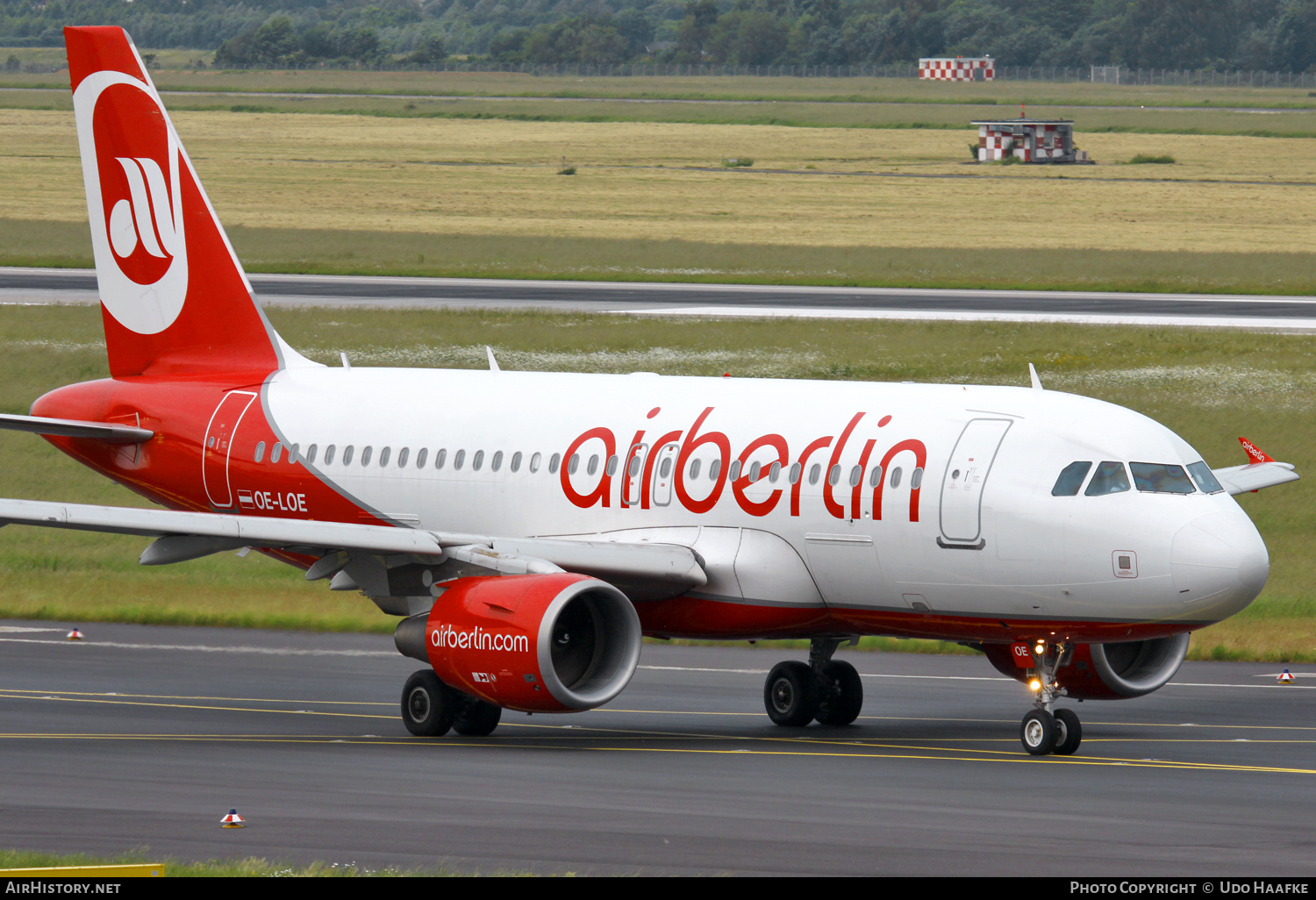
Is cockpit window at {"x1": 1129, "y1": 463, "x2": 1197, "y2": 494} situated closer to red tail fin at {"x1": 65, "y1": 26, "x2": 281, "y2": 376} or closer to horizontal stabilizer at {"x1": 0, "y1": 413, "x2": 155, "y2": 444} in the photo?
red tail fin at {"x1": 65, "y1": 26, "x2": 281, "y2": 376}

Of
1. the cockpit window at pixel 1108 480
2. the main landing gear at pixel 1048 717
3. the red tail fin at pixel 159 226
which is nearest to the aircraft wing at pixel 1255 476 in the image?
Result: the cockpit window at pixel 1108 480

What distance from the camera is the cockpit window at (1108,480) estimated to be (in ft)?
83.8

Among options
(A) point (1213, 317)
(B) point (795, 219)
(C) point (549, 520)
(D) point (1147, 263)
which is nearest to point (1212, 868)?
(C) point (549, 520)

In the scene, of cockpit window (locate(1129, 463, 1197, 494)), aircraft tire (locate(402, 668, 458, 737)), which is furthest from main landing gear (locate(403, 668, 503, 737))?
cockpit window (locate(1129, 463, 1197, 494))

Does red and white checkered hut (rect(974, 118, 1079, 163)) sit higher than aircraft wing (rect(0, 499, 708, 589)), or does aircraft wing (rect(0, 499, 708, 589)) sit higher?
red and white checkered hut (rect(974, 118, 1079, 163))

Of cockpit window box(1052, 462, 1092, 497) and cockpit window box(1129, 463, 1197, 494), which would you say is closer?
cockpit window box(1129, 463, 1197, 494)

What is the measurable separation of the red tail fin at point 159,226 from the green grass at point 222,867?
683 inches

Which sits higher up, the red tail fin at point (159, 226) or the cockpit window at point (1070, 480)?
the red tail fin at point (159, 226)

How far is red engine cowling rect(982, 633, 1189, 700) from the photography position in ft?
92.3

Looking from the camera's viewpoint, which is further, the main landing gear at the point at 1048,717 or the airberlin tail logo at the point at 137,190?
the airberlin tail logo at the point at 137,190

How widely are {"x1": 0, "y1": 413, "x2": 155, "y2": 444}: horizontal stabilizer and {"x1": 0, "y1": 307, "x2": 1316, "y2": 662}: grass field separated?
728cm

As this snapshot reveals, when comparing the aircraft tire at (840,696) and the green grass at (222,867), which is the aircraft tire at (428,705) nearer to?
the aircraft tire at (840,696)

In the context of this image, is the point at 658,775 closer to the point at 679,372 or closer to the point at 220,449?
the point at 220,449
